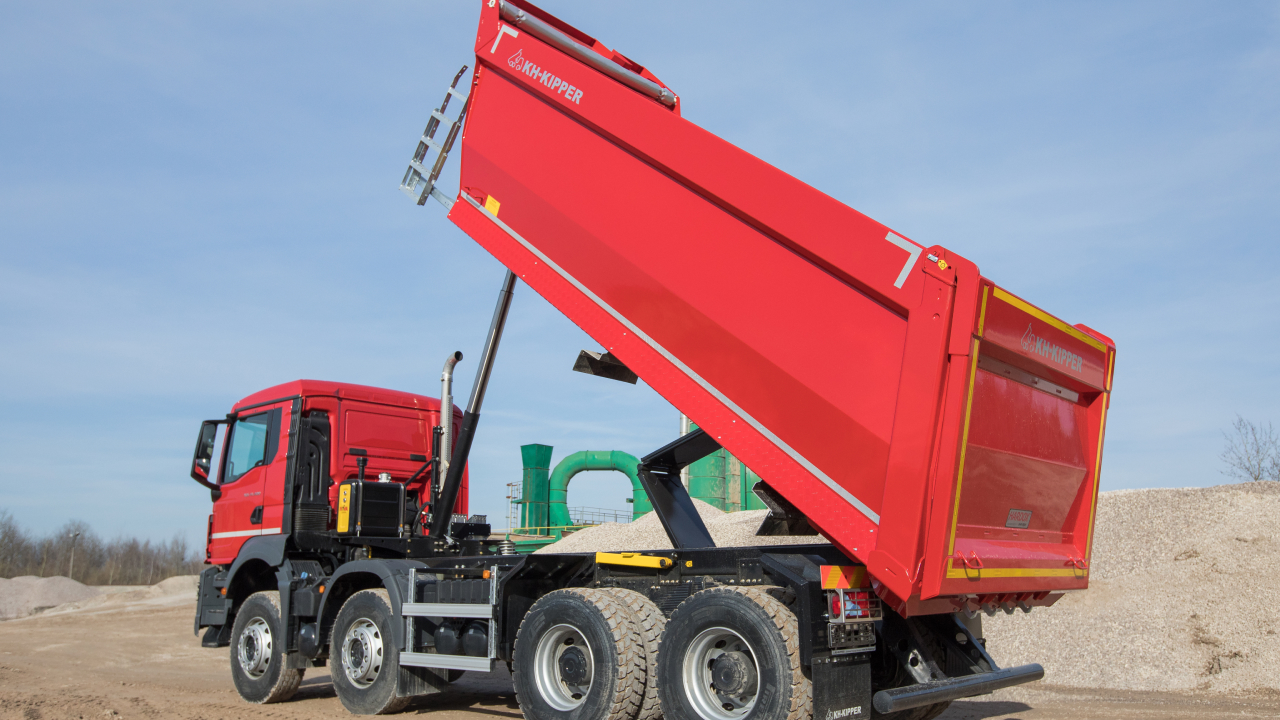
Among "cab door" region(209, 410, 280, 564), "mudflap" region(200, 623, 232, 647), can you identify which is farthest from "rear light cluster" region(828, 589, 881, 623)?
"mudflap" region(200, 623, 232, 647)

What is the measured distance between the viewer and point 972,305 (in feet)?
14.3

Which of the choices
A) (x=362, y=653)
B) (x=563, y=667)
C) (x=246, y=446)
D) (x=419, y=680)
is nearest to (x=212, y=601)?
A: (x=246, y=446)

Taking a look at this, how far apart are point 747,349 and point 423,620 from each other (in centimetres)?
389

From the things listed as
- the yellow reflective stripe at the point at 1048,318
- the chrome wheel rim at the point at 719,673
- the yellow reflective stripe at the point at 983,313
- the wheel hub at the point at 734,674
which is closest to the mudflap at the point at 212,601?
the chrome wheel rim at the point at 719,673

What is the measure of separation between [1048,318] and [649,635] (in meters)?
3.02

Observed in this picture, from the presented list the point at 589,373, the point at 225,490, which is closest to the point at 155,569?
the point at 225,490

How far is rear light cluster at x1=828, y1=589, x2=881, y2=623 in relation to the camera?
476 cm

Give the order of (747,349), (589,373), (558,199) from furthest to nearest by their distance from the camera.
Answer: (589,373) < (558,199) < (747,349)

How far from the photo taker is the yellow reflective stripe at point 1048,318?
4651 millimetres

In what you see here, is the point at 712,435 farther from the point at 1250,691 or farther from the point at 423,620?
the point at 1250,691

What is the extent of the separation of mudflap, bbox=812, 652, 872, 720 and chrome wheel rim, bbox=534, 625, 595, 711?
1.62 meters

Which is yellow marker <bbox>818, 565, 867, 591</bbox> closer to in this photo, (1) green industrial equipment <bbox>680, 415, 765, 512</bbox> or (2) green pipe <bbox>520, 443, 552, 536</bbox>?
(1) green industrial equipment <bbox>680, 415, 765, 512</bbox>

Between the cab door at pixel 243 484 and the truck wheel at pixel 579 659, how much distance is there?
4.02 m

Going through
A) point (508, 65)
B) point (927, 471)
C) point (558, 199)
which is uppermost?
point (508, 65)
